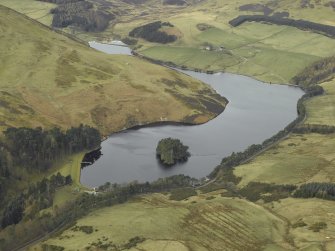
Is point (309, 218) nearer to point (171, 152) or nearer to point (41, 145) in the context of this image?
point (171, 152)

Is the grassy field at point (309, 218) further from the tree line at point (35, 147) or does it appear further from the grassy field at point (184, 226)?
the tree line at point (35, 147)

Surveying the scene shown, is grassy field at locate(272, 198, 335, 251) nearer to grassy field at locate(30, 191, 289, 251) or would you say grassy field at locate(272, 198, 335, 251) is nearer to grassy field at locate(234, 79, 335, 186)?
grassy field at locate(30, 191, 289, 251)

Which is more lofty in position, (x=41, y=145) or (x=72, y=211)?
(x=41, y=145)

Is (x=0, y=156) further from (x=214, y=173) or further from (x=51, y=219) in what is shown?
(x=214, y=173)

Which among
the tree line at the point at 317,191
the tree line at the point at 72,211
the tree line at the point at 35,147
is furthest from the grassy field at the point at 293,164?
the tree line at the point at 35,147

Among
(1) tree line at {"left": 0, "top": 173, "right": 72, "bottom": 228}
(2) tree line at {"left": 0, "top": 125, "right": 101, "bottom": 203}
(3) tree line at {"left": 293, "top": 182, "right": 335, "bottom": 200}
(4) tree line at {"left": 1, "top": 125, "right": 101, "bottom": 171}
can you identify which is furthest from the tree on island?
(3) tree line at {"left": 293, "top": 182, "right": 335, "bottom": 200}

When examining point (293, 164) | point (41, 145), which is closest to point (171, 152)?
point (293, 164)

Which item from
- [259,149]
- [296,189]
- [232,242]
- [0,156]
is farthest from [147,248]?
[259,149]
